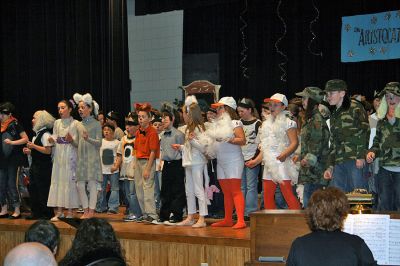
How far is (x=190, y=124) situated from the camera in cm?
725

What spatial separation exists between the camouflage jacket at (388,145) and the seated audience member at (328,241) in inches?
85.0

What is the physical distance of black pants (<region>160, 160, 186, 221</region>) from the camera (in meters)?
7.78

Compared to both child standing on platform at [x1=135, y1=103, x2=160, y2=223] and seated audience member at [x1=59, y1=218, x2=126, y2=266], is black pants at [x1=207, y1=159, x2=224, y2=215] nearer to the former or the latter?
child standing on platform at [x1=135, y1=103, x2=160, y2=223]

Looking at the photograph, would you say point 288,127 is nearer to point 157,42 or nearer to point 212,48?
point 212,48

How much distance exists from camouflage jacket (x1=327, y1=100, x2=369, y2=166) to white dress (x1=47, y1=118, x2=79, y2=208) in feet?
11.1

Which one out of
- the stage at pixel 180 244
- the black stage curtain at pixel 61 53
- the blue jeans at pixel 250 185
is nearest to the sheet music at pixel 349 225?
the stage at pixel 180 244

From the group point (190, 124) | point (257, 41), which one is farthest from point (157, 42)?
point (190, 124)

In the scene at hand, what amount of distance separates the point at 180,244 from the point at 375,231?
2771mm

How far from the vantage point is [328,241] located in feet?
12.0

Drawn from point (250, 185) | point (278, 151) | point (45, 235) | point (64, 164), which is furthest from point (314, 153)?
point (64, 164)

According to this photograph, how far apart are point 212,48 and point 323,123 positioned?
19.8ft

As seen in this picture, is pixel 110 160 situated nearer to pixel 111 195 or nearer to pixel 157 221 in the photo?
pixel 111 195

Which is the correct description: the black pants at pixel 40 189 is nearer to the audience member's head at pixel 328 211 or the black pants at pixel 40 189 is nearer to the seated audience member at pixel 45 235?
the seated audience member at pixel 45 235

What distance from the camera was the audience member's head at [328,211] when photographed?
368 cm
